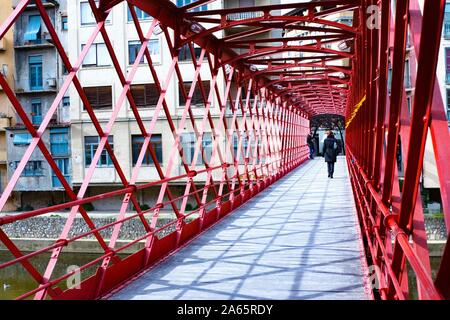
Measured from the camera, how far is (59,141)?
100ft

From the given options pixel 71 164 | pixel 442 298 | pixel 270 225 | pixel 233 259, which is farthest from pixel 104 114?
pixel 442 298

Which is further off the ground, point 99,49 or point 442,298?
point 99,49

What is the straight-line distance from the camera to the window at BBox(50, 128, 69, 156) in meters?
30.5

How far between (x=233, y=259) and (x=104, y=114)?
896 inches

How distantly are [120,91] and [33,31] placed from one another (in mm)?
7575

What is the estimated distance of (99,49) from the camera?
89.5 feet

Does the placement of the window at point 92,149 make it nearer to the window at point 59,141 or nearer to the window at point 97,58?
the window at point 59,141

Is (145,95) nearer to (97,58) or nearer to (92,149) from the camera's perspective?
(97,58)

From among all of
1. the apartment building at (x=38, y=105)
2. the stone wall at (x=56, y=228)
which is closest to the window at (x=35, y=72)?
the apartment building at (x=38, y=105)

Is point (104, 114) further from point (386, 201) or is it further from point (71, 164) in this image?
point (386, 201)

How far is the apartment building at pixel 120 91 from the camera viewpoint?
27078 mm

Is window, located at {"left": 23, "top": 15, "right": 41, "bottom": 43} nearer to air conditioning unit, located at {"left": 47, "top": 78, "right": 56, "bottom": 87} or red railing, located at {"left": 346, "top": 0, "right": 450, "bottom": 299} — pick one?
air conditioning unit, located at {"left": 47, "top": 78, "right": 56, "bottom": 87}

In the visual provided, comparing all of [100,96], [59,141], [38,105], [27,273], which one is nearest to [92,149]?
[59,141]

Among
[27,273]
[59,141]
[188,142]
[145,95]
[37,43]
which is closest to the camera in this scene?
[27,273]
